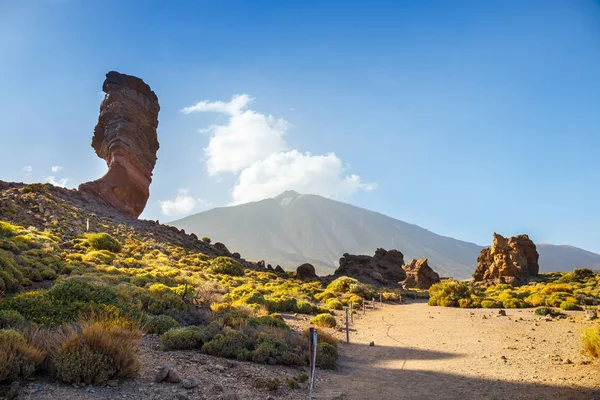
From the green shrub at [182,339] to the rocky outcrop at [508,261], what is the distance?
45.9 m

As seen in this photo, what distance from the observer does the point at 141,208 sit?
49.5 meters

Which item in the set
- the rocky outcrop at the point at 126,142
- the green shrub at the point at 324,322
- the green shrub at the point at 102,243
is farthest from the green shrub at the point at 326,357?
the rocky outcrop at the point at 126,142

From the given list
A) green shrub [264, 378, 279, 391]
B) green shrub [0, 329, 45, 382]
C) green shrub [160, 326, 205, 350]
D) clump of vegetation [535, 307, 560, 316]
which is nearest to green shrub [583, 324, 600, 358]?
green shrub [264, 378, 279, 391]

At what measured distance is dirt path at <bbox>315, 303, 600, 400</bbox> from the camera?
7.87 metres

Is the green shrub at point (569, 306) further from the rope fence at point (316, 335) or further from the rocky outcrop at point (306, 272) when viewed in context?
the rocky outcrop at point (306, 272)

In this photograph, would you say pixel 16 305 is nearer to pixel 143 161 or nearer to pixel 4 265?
pixel 4 265

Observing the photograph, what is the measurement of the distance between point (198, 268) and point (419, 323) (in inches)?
751

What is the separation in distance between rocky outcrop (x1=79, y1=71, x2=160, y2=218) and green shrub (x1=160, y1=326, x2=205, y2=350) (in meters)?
40.8

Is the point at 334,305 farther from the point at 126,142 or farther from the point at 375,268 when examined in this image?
the point at 126,142

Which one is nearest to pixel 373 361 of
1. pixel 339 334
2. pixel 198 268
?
pixel 339 334

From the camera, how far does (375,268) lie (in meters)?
48.6

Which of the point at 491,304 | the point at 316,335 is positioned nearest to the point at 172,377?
the point at 316,335

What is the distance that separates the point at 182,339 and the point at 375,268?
41826 mm

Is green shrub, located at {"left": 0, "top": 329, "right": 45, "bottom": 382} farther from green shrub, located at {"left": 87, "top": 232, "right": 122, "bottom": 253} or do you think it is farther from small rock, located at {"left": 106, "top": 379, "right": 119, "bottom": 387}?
green shrub, located at {"left": 87, "top": 232, "right": 122, "bottom": 253}
